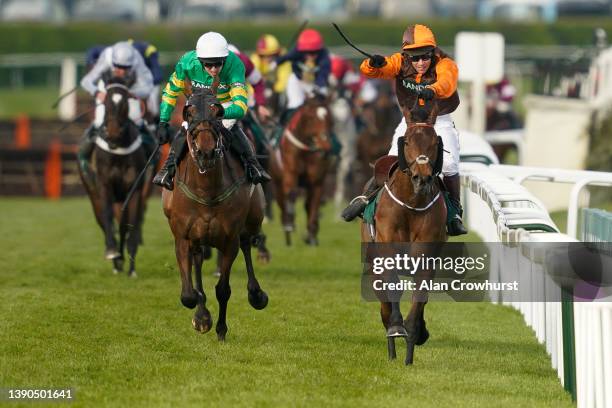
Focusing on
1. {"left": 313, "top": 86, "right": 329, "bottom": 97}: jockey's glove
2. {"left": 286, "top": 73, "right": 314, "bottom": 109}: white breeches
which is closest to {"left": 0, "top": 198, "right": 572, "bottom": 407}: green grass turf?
{"left": 313, "top": 86, "right": 329, "bottom": 97}: jockey's glove

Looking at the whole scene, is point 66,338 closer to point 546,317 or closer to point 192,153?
point 192,153

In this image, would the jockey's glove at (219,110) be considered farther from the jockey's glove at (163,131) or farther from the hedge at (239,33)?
the hedge at (239,33)

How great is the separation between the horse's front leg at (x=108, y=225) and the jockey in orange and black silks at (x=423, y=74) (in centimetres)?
479

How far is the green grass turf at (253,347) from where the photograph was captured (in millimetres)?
8297

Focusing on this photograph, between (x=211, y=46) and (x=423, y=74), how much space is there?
1.51 metres

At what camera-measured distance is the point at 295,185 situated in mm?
18141

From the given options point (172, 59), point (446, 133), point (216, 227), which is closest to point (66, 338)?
point (216, 227)

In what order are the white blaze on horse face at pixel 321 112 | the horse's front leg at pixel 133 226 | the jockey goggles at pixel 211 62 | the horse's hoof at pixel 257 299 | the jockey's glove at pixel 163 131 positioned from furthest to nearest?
the white blaze on horse face at pixel 321 112 → the horse's front leg at pixel 133 226 → the horse's hoof at pixel 257 299 → the jockey's glove at pixel 163 131 → the jockey goggles at pixel 211 62

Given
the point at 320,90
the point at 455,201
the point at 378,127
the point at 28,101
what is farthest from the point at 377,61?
the point at 28,101

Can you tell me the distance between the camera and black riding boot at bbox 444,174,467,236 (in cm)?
968

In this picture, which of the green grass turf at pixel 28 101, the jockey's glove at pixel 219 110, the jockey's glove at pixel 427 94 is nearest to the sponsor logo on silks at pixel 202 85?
the jockey's glove at pixel 219 110

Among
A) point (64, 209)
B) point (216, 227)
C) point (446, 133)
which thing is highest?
point (446, 133)

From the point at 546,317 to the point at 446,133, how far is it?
137cm

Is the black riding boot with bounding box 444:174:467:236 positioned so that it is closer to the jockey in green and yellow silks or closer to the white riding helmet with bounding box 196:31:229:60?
the jockey in green and yellow silks
